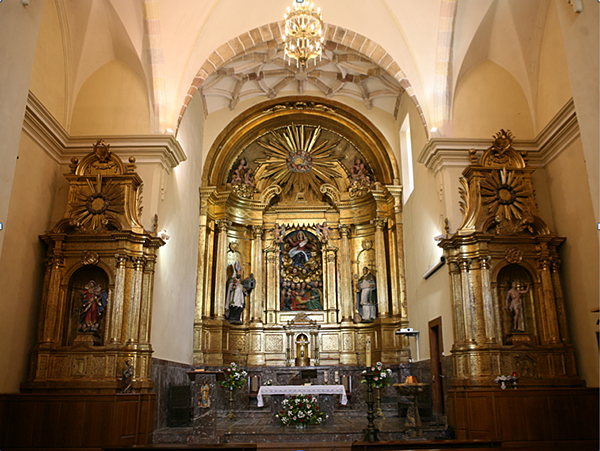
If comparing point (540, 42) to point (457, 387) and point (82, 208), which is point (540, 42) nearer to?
point (457, 387)

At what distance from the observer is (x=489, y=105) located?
35.1ft

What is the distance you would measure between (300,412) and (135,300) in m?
3.57

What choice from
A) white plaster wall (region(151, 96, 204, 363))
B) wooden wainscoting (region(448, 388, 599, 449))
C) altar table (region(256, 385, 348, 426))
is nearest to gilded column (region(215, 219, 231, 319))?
white plaster wall (region(151, 96, 204, 363))

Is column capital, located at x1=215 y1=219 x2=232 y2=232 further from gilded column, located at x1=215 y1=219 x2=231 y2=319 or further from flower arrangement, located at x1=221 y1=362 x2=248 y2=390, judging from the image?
flower arrangement, located at x1=221 y1=362 x2=248 y2=390

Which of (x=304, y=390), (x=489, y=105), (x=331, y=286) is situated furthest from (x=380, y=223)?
(x=304, y=390)

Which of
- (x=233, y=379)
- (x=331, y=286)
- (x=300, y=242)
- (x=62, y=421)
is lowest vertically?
(x=62, y=421)

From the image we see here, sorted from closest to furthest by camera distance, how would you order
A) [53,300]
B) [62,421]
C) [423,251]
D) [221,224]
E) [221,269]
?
[62,421], [53,300], [423,251], [221,269], [221,224]

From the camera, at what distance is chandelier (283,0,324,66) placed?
26.5 feet

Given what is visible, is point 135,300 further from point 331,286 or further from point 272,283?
point 331,286

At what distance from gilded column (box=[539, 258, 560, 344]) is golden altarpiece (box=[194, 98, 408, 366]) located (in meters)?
4.75

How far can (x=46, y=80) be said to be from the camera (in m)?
9.59

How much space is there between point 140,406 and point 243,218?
746cm

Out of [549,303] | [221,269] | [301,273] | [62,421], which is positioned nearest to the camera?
[62,421]

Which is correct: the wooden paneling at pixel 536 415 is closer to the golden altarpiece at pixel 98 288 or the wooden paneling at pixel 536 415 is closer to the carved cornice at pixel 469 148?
the carved cornice at pixel 469 148
